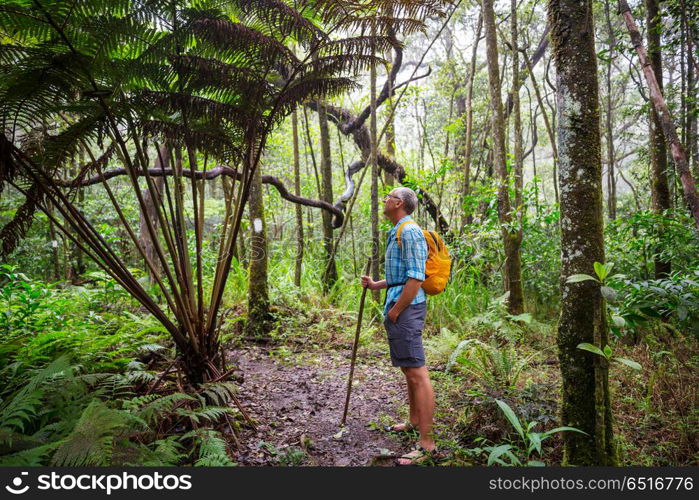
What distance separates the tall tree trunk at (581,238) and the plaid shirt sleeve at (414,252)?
864 mm

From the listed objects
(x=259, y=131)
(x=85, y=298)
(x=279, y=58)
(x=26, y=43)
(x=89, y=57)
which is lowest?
(x=85, y=298)

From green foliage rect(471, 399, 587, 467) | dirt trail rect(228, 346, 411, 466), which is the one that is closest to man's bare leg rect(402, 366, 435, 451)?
dirt trail rect(228, 346, 411, 466)

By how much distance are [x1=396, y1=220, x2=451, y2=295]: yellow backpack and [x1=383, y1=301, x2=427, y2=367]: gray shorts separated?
0.18 m

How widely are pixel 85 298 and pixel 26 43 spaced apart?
9.27 ft

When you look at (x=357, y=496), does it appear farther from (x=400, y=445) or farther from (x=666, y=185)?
(x=666, y=185)

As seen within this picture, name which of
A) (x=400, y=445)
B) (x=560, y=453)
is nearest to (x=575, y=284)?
(x=560, y=453)

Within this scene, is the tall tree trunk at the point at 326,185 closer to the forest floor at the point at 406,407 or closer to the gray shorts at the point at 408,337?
the forest floor at the point at 406,407

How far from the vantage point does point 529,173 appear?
1210 inches

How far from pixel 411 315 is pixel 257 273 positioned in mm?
3306

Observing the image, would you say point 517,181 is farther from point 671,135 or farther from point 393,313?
point 393,313

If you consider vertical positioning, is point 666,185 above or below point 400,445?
above

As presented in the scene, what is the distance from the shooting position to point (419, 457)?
8.96ft

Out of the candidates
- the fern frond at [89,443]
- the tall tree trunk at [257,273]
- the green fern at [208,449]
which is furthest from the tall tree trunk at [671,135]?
the tall tree trunk at [257,273]

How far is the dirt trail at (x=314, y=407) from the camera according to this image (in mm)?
2920
